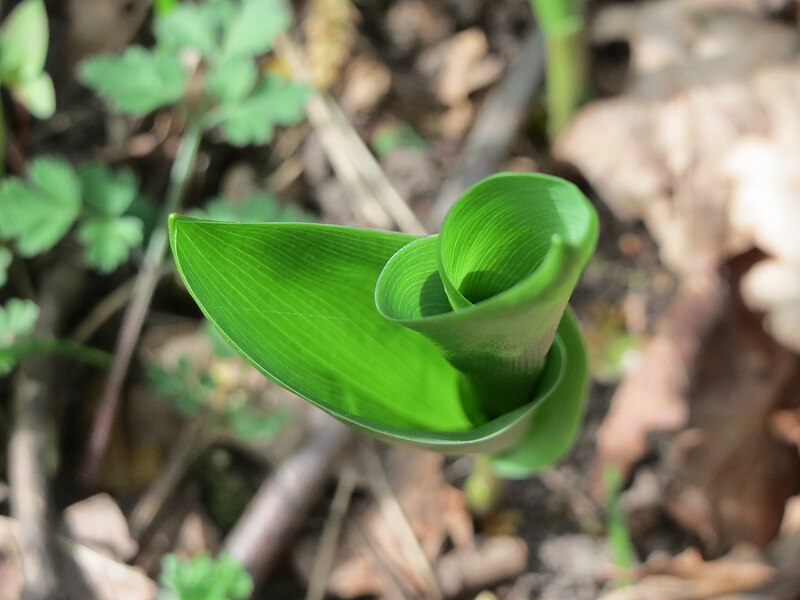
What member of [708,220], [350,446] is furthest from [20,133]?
[708,220]

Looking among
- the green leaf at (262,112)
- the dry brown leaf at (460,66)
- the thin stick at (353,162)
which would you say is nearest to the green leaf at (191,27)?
the green leaf at (262,112)

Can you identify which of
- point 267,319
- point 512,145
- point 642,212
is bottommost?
point 642,212

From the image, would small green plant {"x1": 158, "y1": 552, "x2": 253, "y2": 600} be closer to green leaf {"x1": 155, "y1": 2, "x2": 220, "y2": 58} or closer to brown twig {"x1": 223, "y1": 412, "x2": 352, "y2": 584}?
brown twig {"x1": 223, "y1": 412, "x2": 352, "y2": 584}

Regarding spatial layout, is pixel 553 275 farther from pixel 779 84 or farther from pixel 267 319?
pixel 779 84

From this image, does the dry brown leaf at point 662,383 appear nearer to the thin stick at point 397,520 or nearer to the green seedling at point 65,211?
the thin stick at point 397,520

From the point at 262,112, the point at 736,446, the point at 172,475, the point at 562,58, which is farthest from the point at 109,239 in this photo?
the point at 736,446

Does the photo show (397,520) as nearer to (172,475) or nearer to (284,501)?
(284,501)
